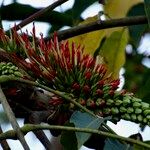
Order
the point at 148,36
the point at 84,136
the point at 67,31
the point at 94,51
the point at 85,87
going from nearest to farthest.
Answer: the point at 84,136 < the point at 85,87 < the point at 67,31 < the point at 94,51 < the point at 148,36

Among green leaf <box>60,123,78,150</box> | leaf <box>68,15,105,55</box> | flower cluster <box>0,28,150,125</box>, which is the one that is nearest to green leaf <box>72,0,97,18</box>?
leaf <box>68,15,105,55</box>

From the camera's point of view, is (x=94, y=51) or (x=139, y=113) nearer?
(x=139, y=113)

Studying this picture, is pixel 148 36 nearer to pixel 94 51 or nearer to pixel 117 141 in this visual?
pixel 94 51

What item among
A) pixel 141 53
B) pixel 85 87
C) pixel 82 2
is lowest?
pixel 141 53

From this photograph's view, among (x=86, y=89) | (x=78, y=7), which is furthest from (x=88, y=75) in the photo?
(x=78, y=7)

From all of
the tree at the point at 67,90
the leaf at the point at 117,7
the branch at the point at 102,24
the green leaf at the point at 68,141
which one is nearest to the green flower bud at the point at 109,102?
the tree at the point at 67,90

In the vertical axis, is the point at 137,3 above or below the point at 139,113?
above

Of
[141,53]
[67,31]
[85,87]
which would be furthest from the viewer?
[141,53]

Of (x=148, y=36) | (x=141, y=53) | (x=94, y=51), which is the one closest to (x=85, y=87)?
(x=94, y=51)
